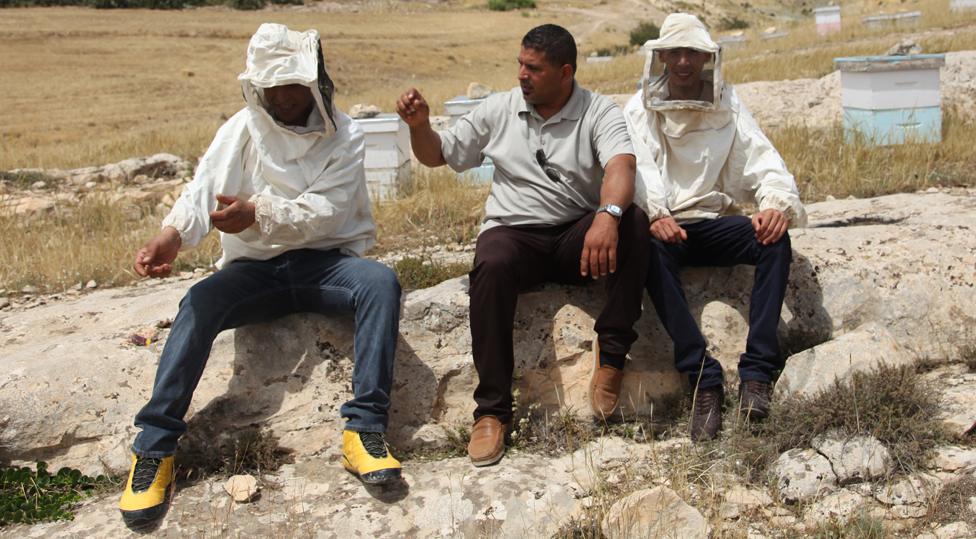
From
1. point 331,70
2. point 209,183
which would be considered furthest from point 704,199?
point 331,70

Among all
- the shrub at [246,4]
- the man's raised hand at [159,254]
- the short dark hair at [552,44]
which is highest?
the shrub at [246,4]

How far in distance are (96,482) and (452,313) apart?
5.71ft

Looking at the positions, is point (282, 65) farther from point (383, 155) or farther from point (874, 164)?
point (874, 164)

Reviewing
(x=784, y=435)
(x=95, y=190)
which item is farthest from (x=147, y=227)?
(x=784, y=435)

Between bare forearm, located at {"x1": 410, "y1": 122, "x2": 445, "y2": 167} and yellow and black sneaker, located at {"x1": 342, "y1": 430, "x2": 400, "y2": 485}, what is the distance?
4.28 ft

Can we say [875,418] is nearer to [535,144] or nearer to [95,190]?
[535,144]

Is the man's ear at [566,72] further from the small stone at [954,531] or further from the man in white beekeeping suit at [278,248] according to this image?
the small stone at [954,531]

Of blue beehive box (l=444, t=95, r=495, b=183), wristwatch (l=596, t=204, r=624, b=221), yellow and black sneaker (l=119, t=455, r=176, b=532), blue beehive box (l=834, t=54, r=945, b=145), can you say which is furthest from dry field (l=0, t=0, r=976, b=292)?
yellow and black sneaker (l=119, t=455, r=176, b=532)

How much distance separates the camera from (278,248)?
4062 mm

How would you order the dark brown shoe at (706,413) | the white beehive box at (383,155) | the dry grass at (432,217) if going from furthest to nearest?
the white beehive box at (383,155) < the dry grass at (432,217) < the dark brown shoe at (706,413)

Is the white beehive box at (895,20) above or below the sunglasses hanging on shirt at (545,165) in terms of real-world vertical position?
above

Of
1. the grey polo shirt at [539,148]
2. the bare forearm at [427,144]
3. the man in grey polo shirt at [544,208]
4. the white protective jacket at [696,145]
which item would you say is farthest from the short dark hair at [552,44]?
the bare forearm at [427,144]

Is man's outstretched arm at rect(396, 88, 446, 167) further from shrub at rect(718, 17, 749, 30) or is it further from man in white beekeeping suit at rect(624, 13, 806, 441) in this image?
shrub at rect(718, 17, 749, 30)

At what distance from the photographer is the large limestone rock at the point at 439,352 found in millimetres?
4012
